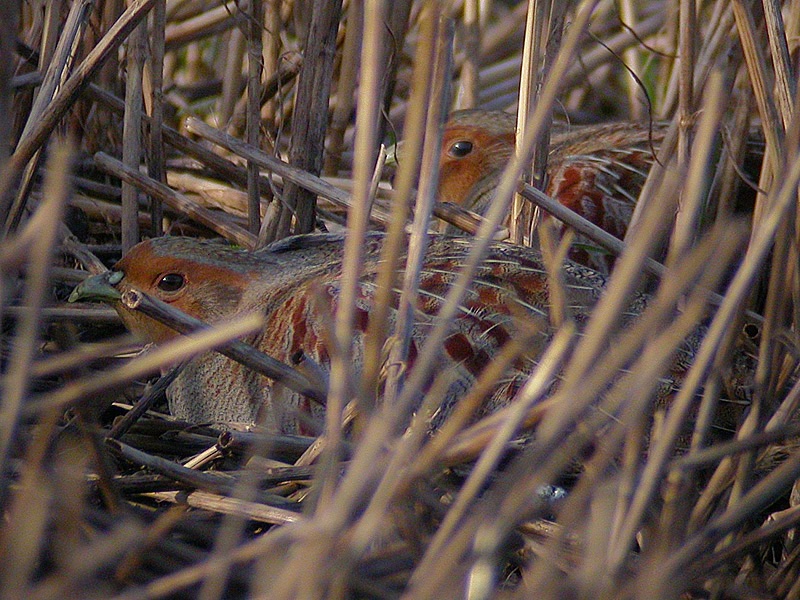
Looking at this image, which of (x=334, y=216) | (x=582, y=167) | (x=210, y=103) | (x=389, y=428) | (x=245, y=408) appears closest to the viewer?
(x=389, y=428)

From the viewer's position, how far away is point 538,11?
9.83 feet

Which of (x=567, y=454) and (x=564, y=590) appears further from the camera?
(x=567, y=454)

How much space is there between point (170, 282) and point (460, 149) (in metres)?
2.09

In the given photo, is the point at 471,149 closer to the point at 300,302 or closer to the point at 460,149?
the point at 460,149

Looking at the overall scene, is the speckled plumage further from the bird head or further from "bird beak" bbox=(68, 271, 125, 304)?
"bird beak" bbox=(68, 271, 125, 304)

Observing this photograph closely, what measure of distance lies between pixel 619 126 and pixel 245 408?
2528 millimetres

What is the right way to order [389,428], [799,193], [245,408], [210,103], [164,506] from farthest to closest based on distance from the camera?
1. [210,103]
2. [245,408]
3. [799,193]
4. [164,506]
5. [389,428]

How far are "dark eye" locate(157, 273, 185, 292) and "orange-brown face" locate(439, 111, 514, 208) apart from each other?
182 centimetres

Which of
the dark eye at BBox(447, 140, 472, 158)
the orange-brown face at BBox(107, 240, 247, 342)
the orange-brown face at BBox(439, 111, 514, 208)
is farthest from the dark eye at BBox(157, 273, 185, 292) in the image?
the dark eye at BBox(447, 140, 472, 158)

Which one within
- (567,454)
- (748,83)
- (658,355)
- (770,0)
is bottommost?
(567,454)

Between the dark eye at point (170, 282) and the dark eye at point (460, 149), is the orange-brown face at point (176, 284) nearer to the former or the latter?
the dark eye at point (170, 282)

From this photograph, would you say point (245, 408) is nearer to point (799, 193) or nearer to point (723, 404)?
point (723, 404)

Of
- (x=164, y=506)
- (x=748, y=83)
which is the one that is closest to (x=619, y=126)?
(x=748, y=83)

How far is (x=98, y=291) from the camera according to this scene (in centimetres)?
327
